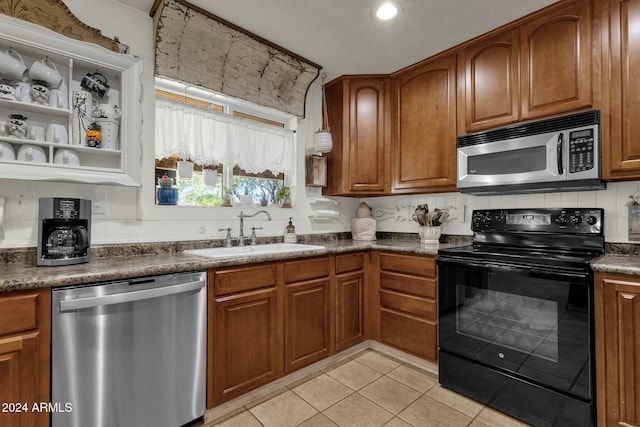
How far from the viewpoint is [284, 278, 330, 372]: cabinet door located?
2070mm

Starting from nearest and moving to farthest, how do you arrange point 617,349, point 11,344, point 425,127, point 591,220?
point 11,344
point 617,349
point 591,220
point 425,127

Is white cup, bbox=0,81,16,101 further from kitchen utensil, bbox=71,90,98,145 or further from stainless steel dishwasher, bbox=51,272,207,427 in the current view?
stainless steel dishwasher, bbox=51,272,207,427

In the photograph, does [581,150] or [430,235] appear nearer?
[581,150]

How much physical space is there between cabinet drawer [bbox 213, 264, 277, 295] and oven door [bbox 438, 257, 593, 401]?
1.12 m

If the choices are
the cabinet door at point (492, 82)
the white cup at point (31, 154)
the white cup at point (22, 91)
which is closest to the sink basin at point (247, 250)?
the white cup at point (31, 154)

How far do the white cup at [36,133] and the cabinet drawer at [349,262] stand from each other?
1.88 metres

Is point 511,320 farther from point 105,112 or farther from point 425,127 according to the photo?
point 105,112

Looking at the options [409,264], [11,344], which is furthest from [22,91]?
[409,264]

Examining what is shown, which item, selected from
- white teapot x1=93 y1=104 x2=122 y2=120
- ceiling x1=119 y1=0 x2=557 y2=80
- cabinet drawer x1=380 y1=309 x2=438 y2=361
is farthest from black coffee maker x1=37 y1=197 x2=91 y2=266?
cabinet drawer x1=380 y1=309 x2=438 y2=361

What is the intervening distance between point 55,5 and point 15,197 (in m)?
1.04

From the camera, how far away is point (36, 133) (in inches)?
63.4

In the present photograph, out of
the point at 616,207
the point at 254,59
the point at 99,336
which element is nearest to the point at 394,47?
the point at 254,59

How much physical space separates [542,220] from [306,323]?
174 cm

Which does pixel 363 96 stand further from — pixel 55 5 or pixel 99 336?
pixel 99 336
